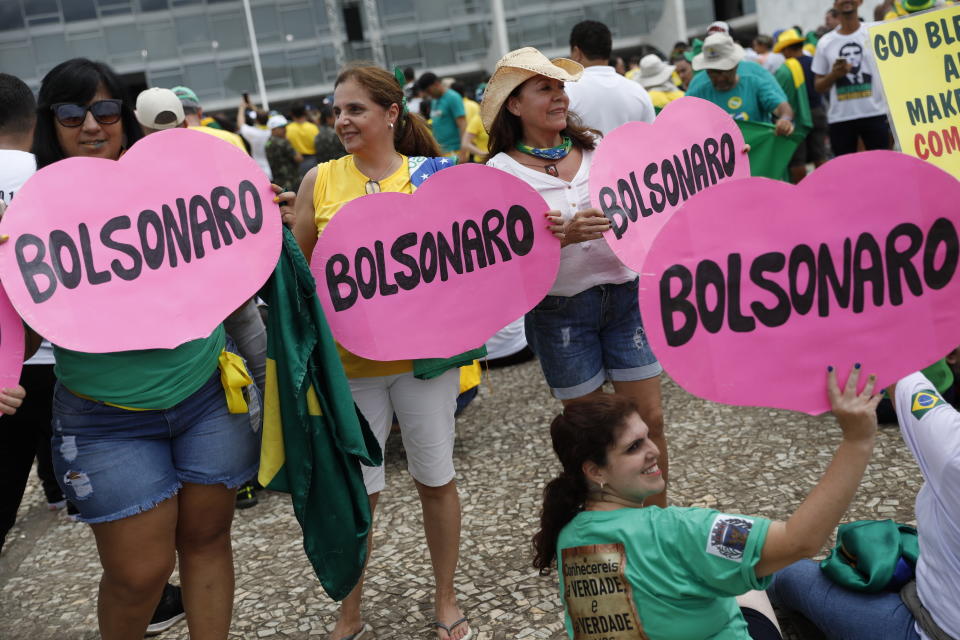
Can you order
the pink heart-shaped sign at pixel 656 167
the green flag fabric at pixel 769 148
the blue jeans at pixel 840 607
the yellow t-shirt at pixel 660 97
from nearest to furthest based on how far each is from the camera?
the blue jeans at pixel 840 607
the pink heart-shaped sign at pixel 656 167
the green flag fabric at pixel 769 148
the yellow t-shirt at pixel 660 97

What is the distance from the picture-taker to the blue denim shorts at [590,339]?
3.01 meters

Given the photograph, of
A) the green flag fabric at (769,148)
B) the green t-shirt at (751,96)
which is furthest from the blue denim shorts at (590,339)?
the green t-shirt at (751,96)

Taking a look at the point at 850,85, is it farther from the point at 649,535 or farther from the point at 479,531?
the point at 649,535

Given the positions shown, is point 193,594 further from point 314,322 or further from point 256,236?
point 256,236

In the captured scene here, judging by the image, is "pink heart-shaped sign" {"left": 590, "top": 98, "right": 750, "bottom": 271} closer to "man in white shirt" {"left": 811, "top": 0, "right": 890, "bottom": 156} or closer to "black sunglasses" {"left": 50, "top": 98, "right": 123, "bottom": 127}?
"black sunglasses" {"left": 50, "top": 98, "right": 123, "bottom": 127}

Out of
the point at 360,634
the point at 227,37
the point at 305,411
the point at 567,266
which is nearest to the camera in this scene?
the point at 305,411

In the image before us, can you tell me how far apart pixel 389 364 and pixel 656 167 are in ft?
3.54

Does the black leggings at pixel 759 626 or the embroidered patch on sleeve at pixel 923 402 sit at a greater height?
the embroidered patch on sleeve at pixel 923 402

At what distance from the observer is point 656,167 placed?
9.55ft

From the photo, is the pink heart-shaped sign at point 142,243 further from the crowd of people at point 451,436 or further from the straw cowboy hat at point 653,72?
the straw cowboy hat at point 653,72

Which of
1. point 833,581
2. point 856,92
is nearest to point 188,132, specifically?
point 833,581

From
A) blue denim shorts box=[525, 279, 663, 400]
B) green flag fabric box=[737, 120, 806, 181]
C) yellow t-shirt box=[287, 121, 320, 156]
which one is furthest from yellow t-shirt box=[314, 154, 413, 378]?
yellow t-shirt box=[287, 121, 320, 156]

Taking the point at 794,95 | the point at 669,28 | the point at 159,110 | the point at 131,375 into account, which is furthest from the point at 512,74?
the point at 669,28

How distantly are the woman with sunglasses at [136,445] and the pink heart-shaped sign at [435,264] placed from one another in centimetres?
40
